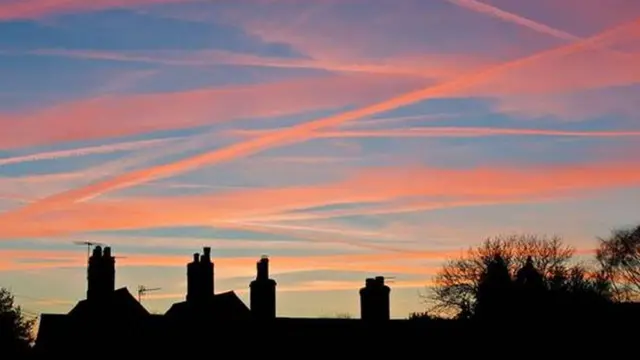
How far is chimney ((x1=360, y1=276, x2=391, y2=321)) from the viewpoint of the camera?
49344 millimetres

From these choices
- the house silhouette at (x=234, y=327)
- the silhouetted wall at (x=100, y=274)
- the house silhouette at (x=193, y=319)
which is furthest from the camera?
the silhouetted wall at (x=100, y=274)

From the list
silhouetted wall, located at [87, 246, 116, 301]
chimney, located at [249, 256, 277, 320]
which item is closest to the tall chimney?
silhouetted wall, located at [87, 246, 116, 301]

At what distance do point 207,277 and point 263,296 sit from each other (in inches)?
131

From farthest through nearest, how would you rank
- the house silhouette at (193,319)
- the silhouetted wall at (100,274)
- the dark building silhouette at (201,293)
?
the silhouetted wall at (100,274), the dark building silhouette at (201,293), the house silhouette at (193,319)

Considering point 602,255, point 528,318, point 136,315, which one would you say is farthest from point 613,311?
point 602,255

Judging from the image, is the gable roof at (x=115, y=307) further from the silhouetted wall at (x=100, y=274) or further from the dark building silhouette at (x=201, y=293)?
the dark building silhouette at (x=201, y=293)

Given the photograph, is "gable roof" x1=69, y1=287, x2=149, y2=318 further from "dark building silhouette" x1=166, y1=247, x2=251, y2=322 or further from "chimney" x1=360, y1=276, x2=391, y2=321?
"chimney" x1=360, y1=276, x2=391, y2=321

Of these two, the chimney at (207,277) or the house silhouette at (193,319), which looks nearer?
the house silhouette at (193,319)

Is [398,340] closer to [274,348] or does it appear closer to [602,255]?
[274,348]

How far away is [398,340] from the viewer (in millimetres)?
49062

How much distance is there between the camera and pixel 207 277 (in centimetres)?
5597

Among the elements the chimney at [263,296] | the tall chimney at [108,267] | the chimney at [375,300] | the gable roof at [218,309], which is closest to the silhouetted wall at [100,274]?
the tall chimney at [108,267]

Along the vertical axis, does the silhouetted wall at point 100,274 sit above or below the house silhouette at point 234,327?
above

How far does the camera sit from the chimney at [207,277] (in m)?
55.7
